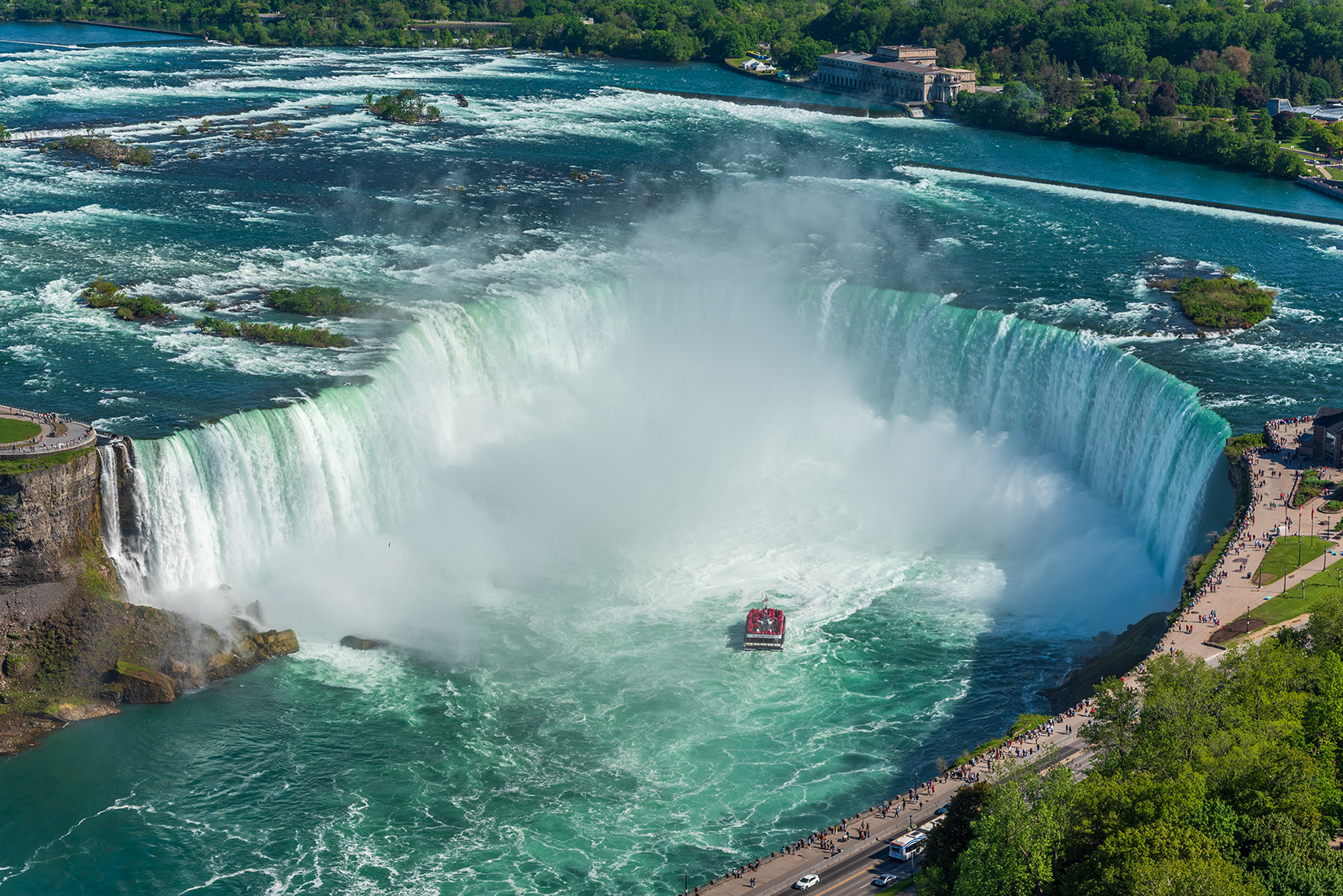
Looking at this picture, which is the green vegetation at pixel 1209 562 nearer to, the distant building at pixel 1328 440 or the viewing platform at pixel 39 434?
the distant building at pixel 1328 440

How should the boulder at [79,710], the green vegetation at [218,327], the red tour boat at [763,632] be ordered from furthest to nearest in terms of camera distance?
the green vegetation at [218,327] < the red tour boat at [763,632] < the boulder at [79,710]


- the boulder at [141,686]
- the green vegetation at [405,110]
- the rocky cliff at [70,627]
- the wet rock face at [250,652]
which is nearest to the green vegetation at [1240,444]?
the wet rock face at [250,652]

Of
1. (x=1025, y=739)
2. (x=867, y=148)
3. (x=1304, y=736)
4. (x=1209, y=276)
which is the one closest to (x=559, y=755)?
(x=1025, y=739)

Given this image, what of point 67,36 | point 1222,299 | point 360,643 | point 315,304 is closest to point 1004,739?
point 360,643

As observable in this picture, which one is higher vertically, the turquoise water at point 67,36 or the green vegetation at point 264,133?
the turquoise water at point 67,36

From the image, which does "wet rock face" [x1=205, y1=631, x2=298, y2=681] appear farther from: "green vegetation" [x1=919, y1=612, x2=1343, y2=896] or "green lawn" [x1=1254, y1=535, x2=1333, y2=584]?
"green lawn" [x1=1254, y1=535, x2=1333, y2=584]

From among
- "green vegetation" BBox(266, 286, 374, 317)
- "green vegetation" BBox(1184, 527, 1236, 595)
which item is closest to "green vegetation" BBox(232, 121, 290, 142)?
"green vegetation" BBox(266, 286, 374, 317)

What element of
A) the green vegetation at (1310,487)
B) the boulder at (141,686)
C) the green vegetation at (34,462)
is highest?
the green vegetation at (34,462)
